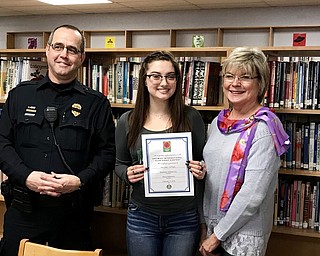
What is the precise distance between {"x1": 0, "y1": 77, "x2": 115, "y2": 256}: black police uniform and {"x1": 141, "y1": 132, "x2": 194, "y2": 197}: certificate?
0.33 metres

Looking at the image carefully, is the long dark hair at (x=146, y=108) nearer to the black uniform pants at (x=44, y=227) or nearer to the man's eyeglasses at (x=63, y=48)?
the man's eyeglasses at (x=63, y=48)

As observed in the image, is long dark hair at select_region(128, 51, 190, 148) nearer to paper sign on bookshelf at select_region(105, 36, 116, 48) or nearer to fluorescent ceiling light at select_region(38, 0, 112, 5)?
fluorescent ceiling light at select_region(38, 0, 112, 5)

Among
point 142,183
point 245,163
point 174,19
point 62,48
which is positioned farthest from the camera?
point 174,19

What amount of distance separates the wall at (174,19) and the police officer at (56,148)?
4.92 metres

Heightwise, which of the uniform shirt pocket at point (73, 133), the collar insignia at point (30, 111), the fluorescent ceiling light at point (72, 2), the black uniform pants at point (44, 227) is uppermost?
the fluorescent ceiling light at point (72, 2)

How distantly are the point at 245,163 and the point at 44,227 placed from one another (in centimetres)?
106

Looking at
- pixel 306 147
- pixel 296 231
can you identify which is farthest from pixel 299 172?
pixel 296 231

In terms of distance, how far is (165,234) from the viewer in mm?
2277

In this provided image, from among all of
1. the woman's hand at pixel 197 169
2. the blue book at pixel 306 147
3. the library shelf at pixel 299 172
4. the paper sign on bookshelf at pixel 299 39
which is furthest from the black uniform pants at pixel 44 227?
the paper sign on bookshelf at pixel 299 39

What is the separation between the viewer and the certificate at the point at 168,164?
2.23 metres

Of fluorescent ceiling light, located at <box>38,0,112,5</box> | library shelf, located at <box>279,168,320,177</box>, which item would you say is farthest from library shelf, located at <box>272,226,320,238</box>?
fluorescent ceiling light, located at <box>38,0,112,5</box>

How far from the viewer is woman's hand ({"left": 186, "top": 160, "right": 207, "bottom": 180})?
2186 millimetres

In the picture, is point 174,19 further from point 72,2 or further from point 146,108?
Answer: point 146,108

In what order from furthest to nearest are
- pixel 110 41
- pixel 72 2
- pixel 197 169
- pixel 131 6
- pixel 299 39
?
pixel 110 41, pixel 131 6, pixel 72 2, pixel 299 39, pixel 197 169
